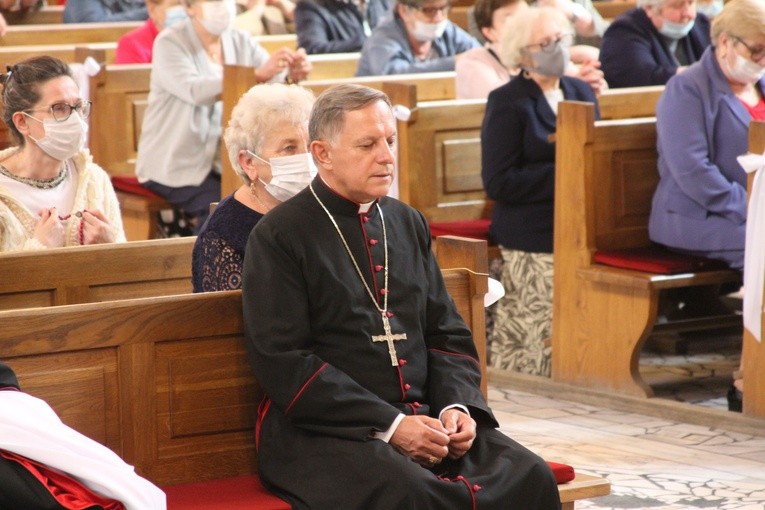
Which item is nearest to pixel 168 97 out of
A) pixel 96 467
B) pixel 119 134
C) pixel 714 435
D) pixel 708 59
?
pixel 119 134

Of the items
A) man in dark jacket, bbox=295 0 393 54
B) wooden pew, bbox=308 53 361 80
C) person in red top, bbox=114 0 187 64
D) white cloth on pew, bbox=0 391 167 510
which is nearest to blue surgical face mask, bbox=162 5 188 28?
person in red top, bbox=114 0 187 64

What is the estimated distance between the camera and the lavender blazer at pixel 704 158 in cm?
528

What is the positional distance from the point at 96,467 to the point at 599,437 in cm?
255

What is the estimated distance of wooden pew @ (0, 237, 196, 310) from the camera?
152 inches

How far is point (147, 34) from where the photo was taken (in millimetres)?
7797

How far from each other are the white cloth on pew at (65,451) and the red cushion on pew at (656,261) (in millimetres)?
2915


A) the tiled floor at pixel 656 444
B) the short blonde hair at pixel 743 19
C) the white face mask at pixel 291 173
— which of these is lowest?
the tiled floor at pixel 656 444

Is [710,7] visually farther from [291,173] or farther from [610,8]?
[291,173]

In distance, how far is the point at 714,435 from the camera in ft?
16.3

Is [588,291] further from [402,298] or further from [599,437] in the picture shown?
[402,298]

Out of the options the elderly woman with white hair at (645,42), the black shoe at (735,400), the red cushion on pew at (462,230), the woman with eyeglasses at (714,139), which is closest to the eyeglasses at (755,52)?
the woman with eyeglasses at (714,139)

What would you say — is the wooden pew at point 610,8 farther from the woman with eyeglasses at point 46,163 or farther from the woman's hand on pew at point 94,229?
the woman's hand on pew at point 94,229

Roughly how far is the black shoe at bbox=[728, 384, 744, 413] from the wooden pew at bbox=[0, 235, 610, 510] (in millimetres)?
1920

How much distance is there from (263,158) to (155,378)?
748 mm
